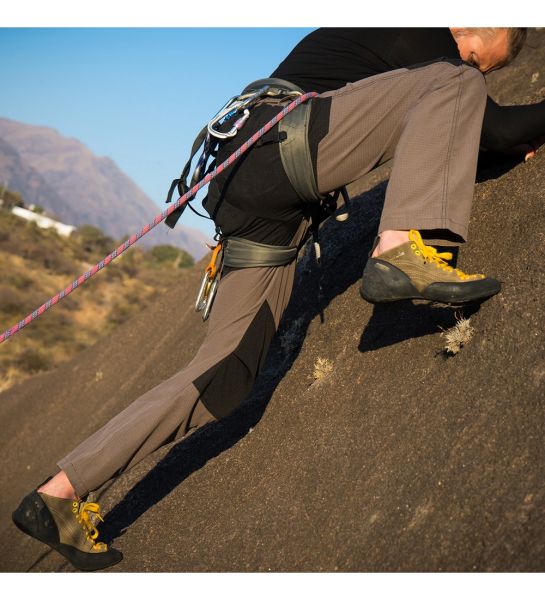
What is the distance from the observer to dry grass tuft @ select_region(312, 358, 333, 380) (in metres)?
4.44

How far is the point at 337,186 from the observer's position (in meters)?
3.48

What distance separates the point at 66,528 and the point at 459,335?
202cm

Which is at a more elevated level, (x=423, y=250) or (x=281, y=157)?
(x=281, y=157)

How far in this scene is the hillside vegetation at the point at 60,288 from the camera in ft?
74.0

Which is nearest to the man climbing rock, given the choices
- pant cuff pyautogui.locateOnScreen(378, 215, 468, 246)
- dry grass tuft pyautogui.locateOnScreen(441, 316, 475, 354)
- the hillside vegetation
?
pant cuff pyautogui.locateOnScreen(378, 215, 468, 246)

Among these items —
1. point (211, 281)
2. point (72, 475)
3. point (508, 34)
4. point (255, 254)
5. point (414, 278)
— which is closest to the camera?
point (414, 278)

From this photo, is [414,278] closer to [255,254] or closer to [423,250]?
[423,250]

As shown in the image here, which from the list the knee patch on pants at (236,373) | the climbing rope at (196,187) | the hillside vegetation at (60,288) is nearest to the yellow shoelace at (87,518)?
the knee patch on pants at (236,373)

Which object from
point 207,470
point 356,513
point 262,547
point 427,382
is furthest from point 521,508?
point 207,470

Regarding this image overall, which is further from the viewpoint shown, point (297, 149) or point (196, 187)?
point (196, 187)

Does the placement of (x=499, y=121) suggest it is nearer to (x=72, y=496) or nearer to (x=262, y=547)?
(x=262, y=547)

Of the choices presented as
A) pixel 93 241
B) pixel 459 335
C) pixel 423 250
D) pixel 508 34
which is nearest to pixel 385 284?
pixel 423 250

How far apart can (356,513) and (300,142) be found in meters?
1.62

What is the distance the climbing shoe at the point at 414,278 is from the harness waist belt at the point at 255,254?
26.2 inches
